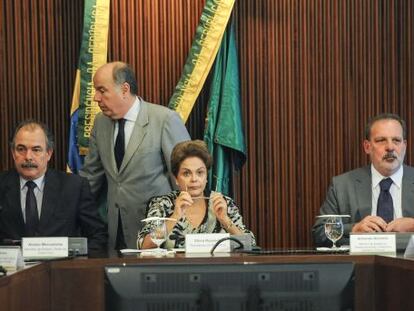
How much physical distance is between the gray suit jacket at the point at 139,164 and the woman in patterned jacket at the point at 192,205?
0.45 meters

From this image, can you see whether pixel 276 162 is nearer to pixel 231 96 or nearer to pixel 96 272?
pixel 231 96

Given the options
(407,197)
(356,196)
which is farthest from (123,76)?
(407,197)

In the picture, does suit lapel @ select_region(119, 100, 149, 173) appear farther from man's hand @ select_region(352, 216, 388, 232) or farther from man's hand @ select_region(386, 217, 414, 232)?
man's hand @ select_region(386, 217, 414, 232)

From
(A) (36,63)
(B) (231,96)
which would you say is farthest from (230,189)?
(A) (36,63)

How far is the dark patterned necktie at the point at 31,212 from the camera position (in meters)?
4.39

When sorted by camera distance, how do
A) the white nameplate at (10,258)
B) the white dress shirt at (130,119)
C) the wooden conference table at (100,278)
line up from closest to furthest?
1. the white nameplate at (10,258)
2. the wooden conference table at (100,278)
3. the white dress shirt at (130,119)

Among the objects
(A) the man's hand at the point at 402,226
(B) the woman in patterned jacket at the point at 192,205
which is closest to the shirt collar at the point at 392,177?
(A) the man's hand at the point at 402,226

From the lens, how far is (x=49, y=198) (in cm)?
443

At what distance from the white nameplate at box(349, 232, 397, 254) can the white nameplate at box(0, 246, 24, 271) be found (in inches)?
49.5

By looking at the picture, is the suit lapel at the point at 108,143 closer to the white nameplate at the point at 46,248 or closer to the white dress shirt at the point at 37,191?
the white dress shirt at the point at 37,191

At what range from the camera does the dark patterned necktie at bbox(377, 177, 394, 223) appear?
450 cm

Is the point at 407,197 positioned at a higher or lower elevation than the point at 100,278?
higher

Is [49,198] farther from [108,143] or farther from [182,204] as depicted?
[182,204]

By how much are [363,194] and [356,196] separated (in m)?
0.04
